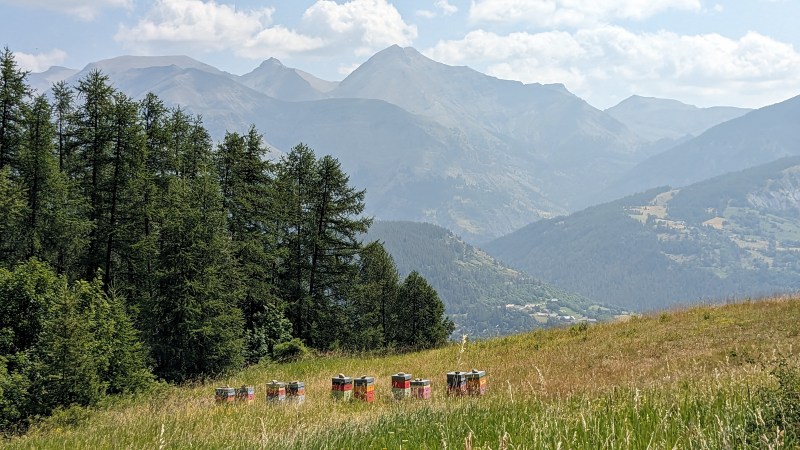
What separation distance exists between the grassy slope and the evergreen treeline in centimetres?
495

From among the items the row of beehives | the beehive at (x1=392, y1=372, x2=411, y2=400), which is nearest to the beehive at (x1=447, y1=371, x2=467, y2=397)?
the row of beehives

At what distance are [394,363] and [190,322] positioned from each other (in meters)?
11.2

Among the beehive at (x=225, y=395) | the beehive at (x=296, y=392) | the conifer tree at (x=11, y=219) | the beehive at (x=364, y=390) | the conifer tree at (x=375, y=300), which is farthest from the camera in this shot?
the conifer tree at (x=375, y=300)

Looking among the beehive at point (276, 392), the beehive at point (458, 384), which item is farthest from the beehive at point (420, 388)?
the beehive at point (276, 392)

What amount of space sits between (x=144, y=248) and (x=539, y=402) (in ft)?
89.6

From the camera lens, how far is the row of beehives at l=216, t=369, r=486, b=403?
13.0 metres

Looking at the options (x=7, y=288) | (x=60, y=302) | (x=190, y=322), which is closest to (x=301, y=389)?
(x=60, y=302)

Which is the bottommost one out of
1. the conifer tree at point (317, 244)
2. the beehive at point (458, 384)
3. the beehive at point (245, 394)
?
the beehive at point (245, 394)

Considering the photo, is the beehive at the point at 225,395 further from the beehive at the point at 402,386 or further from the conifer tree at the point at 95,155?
the conifer tree at the point at 95,155

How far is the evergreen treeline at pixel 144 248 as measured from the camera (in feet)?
74.9

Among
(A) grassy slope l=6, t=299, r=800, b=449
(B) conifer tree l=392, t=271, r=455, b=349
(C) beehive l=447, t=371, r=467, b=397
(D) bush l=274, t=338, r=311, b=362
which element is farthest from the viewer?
(B) conifer tree l=392, t=271, r=455, b=349

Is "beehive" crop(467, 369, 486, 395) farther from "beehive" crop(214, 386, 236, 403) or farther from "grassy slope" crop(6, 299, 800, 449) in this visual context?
"beehive" crop(214, 386, 236, 403)

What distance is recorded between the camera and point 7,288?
2431 cm

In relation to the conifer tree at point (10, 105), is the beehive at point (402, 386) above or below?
below
